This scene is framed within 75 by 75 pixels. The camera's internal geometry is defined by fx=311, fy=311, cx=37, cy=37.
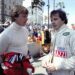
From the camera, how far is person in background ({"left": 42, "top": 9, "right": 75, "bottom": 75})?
10.9 ft

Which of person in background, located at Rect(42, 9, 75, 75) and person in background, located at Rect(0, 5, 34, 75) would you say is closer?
person in background, located at Rect(42, 9, 75, 75)

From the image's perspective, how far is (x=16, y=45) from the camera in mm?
3893

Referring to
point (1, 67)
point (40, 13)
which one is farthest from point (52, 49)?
point (40, 13)

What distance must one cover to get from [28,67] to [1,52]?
0.39 m

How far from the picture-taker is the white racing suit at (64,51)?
3316mm

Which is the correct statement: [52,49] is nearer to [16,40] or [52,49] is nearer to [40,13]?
[16,40]

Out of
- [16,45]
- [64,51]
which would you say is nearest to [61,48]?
[64,51]

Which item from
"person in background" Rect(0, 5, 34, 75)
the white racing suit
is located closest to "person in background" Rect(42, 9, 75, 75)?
the white racing suit

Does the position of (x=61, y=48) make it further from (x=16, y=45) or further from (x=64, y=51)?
(x=16, y=45)

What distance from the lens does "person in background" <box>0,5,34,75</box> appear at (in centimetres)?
372

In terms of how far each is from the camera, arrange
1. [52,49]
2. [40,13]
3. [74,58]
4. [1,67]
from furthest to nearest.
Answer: [40,13]
[1,67]
[52,49]
[74,58]

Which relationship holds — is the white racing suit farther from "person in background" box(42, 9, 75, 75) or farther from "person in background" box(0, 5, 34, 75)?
"person in background" box(0, 5, 34, 75)

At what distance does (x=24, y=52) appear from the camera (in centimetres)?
396

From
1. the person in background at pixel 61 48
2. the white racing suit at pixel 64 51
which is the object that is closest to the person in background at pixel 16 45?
the person in background at pixel 61 48
